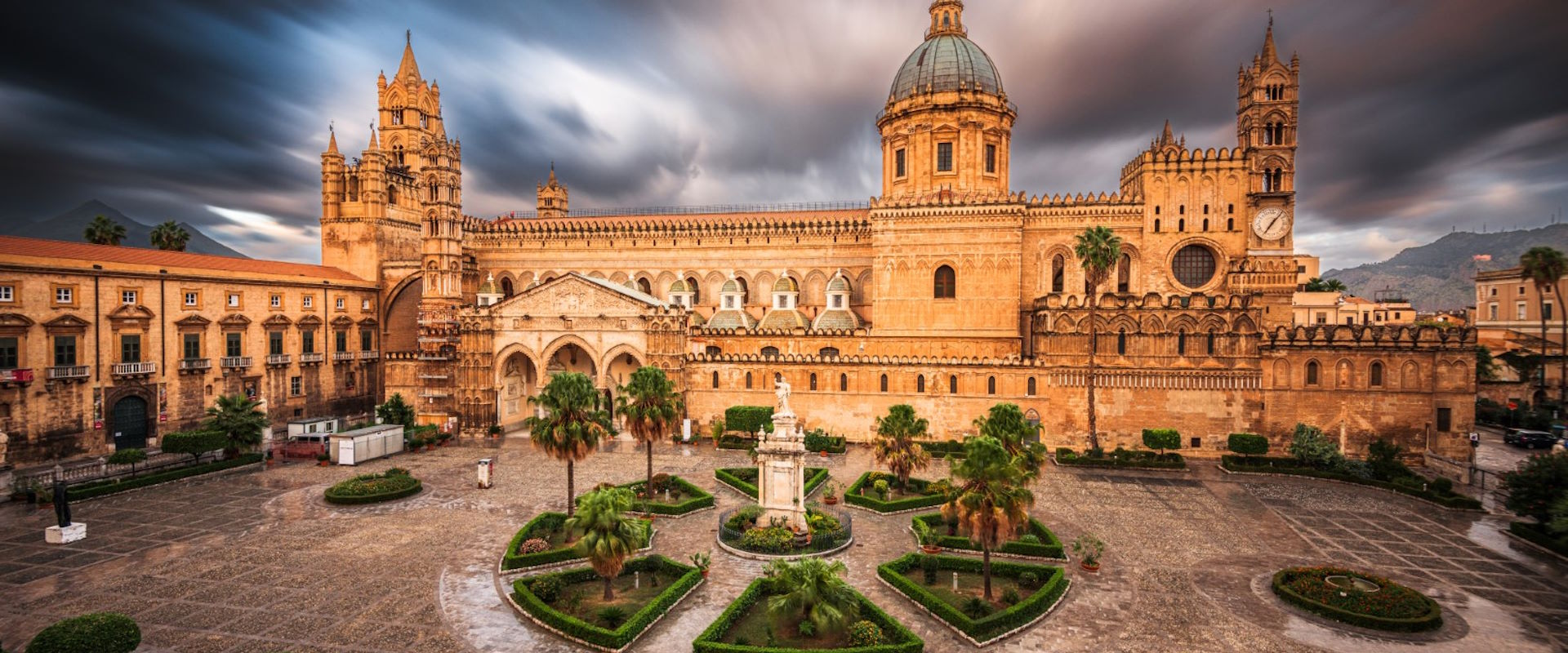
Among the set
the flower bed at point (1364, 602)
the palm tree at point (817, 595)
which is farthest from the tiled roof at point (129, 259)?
the flower bed at point (1364, 602)

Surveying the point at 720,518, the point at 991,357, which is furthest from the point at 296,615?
the point at 991,357

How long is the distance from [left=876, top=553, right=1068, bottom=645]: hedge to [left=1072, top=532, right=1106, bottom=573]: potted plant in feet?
3.47

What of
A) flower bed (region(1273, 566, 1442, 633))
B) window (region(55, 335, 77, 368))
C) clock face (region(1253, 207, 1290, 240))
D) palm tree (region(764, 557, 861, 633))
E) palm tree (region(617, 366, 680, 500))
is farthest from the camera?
clock face (region(1253, 207, 1290, 240))

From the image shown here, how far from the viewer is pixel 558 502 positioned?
1243 inches

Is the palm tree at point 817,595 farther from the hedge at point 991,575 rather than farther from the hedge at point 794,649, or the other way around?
the hedge at point 991,575

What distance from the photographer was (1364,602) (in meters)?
20.0

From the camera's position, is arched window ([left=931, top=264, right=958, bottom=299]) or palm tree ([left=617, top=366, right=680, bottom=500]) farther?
arched window ([left=931, top=264, right=958, bottom=299])

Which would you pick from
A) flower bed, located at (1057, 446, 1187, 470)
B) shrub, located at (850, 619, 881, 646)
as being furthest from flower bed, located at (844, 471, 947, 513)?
shrub, located at (850, 619, 881, 646)

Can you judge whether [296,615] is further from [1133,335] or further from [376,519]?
[1133,335]

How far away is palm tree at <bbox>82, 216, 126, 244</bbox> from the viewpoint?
52.0 meters

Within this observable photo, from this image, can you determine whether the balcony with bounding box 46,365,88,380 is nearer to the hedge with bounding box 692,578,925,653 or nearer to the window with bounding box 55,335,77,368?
the window with bounding box 55,335,77,368

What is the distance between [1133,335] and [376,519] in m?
42.9

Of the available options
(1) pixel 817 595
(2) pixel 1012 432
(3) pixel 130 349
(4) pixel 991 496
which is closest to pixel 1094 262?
(2) pixel 1012 432

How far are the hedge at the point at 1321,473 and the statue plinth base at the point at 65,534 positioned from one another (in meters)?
53.4
